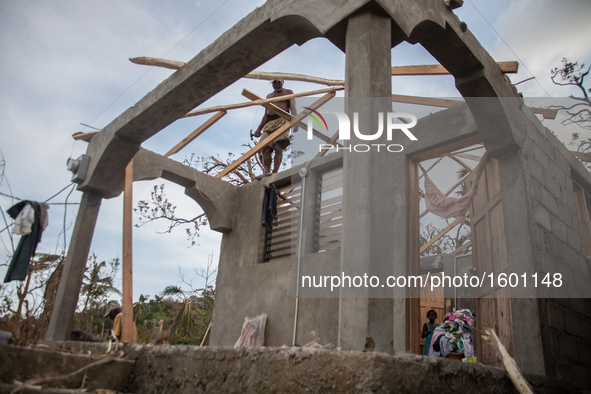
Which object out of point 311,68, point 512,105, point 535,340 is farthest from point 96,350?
point 311,68

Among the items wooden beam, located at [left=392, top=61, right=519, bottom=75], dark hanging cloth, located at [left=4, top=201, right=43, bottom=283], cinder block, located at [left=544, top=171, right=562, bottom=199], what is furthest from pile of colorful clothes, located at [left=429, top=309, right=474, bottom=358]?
dark hanging cloth, located at [left=4, top=201, right=43, bottom=283]

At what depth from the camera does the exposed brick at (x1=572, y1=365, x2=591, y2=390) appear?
4.54m

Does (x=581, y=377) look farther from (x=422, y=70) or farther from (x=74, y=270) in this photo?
(x=74, y=270)

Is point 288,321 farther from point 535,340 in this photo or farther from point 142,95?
point 142,95

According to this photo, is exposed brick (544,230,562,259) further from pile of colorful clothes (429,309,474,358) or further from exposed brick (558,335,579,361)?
pile of colorful clothes (429,309,474,358)

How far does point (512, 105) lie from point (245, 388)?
4.42 meters

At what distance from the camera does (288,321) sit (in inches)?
249

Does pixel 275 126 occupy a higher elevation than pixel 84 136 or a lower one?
higher

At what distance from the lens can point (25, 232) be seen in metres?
5.33

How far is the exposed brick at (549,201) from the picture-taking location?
16.7ft

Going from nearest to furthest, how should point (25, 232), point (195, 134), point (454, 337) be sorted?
point (25, 232), point (454, 337), point (195, 134)

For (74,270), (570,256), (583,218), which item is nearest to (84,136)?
(74,270)

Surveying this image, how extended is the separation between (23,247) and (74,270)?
0.70m

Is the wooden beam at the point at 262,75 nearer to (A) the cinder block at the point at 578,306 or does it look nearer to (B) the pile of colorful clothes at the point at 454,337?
(B) the pile of colorful clothes at the point at 454,337
